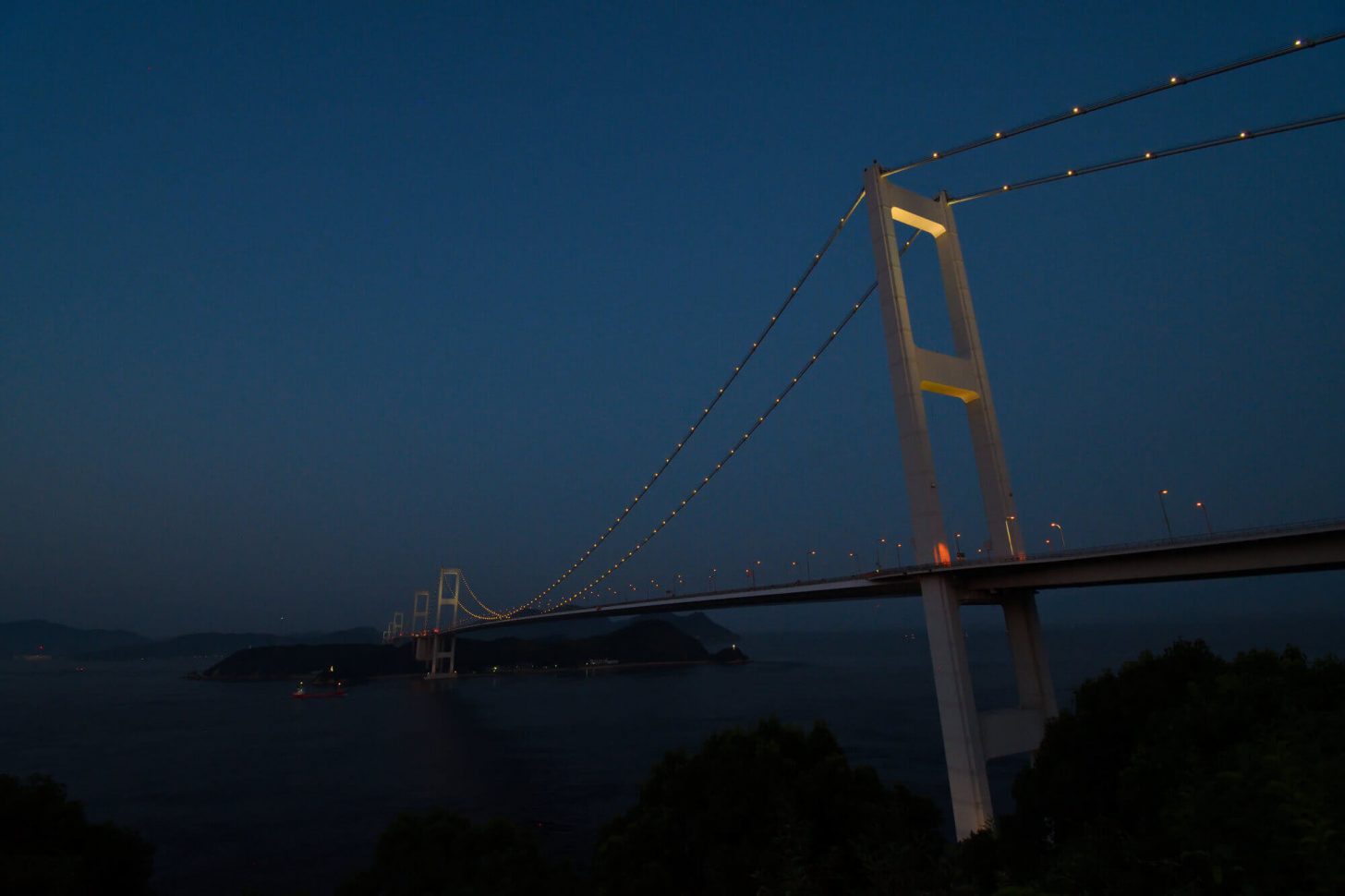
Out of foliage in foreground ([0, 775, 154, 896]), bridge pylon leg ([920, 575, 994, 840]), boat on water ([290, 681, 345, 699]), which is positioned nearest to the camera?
foliage in foreground ([0, 775, 154, 896])

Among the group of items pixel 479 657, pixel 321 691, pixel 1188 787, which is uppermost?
pixel 479 657

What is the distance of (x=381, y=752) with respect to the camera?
45.2 m

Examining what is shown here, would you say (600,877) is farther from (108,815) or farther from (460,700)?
(460,700)

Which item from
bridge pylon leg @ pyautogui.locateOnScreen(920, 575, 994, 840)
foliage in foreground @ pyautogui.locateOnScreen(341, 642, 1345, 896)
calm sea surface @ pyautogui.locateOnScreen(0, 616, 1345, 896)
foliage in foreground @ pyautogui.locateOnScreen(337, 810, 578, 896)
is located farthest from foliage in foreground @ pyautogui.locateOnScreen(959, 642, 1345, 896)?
calm sea surface @ pyautogui.locateOnScreen(0, 616, 1345, 896)

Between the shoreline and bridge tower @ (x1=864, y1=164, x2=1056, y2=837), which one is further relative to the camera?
the shoreline

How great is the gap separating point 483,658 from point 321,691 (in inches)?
1399

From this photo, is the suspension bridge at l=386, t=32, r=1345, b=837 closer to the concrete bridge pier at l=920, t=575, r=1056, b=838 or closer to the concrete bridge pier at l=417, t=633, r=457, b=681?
the concrete bridge pier at l=920, t=575, r=1056, b=838

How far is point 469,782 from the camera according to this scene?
3481 centimetres

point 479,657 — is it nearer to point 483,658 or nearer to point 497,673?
point 483,658

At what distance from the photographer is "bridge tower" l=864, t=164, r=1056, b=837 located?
52.2 ft

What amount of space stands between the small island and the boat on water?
6684 millimetres

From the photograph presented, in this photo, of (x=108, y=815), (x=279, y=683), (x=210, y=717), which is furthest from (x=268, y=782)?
(x=279, y=683)

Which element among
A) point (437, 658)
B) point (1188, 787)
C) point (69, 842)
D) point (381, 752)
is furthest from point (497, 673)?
point (1188, 787)

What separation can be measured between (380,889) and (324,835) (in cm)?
1940
